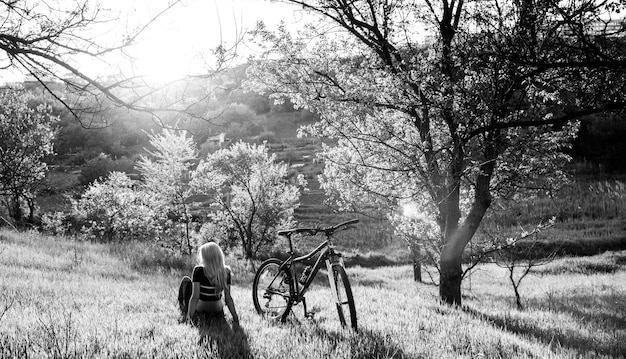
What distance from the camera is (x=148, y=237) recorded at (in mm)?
29016

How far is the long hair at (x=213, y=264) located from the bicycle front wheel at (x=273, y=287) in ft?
1.97

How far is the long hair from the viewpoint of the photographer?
5.24 m

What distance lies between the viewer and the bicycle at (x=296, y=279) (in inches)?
192

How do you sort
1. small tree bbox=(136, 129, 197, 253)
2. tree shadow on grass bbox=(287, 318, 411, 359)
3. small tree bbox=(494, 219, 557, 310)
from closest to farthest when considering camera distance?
tree shadow on grass bbox=(287, 318, 411, 359) → small tree bbox=(494, 219, 557, 310) → small tree bbox=(136, 129, 197, 253)

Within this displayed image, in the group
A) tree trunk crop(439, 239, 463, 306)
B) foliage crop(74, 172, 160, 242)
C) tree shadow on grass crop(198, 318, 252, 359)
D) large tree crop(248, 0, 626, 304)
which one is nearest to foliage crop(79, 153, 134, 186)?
foliage crop(74, 172, 160, 242)

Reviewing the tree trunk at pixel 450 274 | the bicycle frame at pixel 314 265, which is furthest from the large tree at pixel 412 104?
the bicycle frame at pixel 314 265

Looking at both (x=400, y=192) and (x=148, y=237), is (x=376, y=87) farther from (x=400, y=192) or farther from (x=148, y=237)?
(x=148, y=237)

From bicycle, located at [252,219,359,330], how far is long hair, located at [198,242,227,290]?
0.62 m

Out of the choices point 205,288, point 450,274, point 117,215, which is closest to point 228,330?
point 205,288

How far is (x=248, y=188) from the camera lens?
2584 centimetres

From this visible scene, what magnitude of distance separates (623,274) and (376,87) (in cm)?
2041

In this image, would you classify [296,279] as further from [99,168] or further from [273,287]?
[99,168]

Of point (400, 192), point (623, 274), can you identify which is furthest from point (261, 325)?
point (623, 274)

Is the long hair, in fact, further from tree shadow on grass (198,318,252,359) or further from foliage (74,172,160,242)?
foliage (74,172,160,242)
